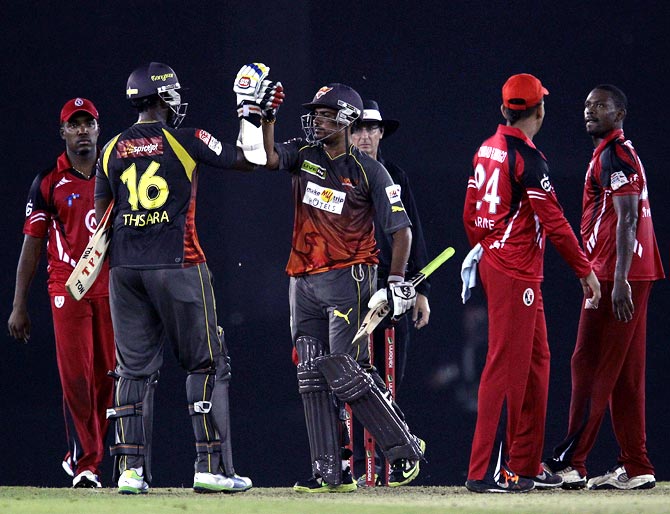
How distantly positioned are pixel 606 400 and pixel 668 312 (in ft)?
5.04

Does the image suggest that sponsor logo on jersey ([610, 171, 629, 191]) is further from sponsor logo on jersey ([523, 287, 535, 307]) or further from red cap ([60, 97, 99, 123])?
red cap ([60, 97, 99, 123])

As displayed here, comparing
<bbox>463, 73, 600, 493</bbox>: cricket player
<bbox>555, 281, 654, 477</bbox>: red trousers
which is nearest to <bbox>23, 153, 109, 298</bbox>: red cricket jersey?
<bbox>463, 73, 600, 493</bbox>: cricket player

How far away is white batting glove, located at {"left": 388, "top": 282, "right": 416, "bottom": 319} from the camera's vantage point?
461 cm

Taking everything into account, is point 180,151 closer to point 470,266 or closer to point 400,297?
point 400,297

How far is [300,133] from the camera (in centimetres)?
630

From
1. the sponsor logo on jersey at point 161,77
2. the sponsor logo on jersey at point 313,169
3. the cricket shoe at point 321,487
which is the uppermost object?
the sponsor logo on jersey at point 161,77

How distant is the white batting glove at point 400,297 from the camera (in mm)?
4614

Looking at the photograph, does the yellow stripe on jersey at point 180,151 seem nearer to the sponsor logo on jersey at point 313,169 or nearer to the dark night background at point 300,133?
the sponsor logo on jersey at point 313,169

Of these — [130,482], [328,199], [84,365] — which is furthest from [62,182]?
[130,482]

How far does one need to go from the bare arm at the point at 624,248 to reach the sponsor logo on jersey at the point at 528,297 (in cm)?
40

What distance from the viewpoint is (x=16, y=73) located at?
621 cm

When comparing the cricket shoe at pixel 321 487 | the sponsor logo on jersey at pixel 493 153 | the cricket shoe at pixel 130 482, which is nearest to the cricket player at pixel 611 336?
the sponsor logo on jersey at pixel 493 153

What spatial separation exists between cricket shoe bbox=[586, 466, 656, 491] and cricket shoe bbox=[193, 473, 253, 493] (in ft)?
4.66

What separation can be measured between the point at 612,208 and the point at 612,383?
0.68 m
